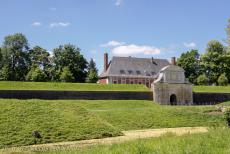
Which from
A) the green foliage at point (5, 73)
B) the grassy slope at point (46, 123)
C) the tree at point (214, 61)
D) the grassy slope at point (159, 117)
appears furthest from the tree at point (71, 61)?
the grassy slope at point (46, 123)

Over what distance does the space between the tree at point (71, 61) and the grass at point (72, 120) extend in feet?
115

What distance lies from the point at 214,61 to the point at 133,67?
15.9m

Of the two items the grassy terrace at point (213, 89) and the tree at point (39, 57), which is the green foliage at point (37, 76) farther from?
the grassy terrace at point (213, 89)

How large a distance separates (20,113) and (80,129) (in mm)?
4019

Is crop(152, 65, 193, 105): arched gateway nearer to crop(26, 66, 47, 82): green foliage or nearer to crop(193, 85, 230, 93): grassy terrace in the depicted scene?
crop(193, 85, 230, 93): grassy terrace

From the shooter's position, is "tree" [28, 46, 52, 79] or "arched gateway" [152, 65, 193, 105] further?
"tree" [28, 46, 52, 79]

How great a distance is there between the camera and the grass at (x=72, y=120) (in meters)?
17.9

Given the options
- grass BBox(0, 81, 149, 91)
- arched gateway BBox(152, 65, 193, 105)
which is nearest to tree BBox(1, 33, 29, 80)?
grass BBox(0, 81, 149, 91)

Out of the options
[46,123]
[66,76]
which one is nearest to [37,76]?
[66,76]

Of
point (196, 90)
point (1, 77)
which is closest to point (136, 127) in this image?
point (196, 90)

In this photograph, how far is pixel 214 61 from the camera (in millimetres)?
65812

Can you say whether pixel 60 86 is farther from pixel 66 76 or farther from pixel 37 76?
pixel 37 76

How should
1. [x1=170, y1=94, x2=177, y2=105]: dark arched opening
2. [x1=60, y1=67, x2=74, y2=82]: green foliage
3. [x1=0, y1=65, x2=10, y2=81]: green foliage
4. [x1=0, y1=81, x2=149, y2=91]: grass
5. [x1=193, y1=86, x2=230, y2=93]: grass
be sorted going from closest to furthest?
[x1=0, y1=81, x2=149, y2=91]: grass < [x1=170, y1=94, x2=177, y2=105]: dark arched opening < [x1=193, y1=86, x2=230, y2=93]: grass < [x1=60, y1=67, x2=74, y2=82]: green foliage < [x1=0, y1=65, x2=10, y2=81]: green foliage

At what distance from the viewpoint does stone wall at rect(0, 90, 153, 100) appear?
1452 inches
